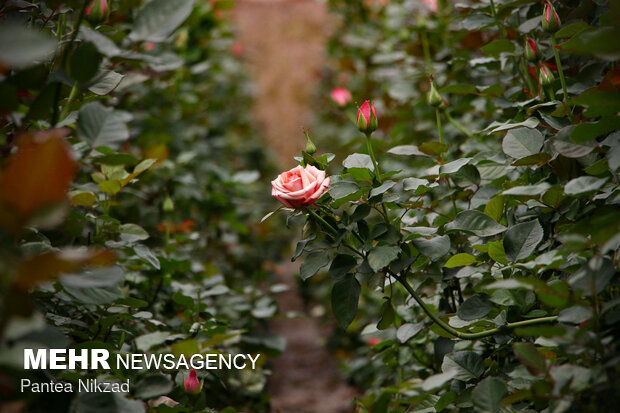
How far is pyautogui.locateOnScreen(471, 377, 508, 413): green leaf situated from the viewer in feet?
2.20

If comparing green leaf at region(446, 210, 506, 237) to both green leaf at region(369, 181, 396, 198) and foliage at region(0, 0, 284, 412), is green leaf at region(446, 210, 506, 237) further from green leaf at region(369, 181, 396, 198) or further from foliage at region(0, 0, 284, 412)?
foliage at region(0, 0, 284, 412)

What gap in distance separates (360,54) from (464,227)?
6.67ft

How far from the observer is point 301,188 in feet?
2.56

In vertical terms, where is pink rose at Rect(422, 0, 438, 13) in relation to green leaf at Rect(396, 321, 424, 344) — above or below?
above

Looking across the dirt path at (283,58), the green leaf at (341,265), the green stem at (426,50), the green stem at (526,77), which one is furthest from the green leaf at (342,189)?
the dirt path at (283,58)

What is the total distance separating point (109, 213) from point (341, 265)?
0.85m

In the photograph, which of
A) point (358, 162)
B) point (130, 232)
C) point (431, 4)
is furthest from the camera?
point (431, 4)

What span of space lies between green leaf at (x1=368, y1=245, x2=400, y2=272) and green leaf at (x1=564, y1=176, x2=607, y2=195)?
0.26m

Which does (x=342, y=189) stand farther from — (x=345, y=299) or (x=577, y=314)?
(x=577, y=314)

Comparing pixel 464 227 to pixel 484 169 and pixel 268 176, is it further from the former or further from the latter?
pixel 268 176

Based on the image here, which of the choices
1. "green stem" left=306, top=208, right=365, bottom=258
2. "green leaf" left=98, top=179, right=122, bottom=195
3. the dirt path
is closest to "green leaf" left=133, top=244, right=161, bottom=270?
"green leaf" left=98, top=179, right=122, bottom=195

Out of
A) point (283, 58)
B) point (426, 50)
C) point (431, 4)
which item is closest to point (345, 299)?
point (426, 50)

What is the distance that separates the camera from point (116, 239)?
1.08 m

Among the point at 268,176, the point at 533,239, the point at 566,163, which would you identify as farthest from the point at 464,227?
the point at 268,176
